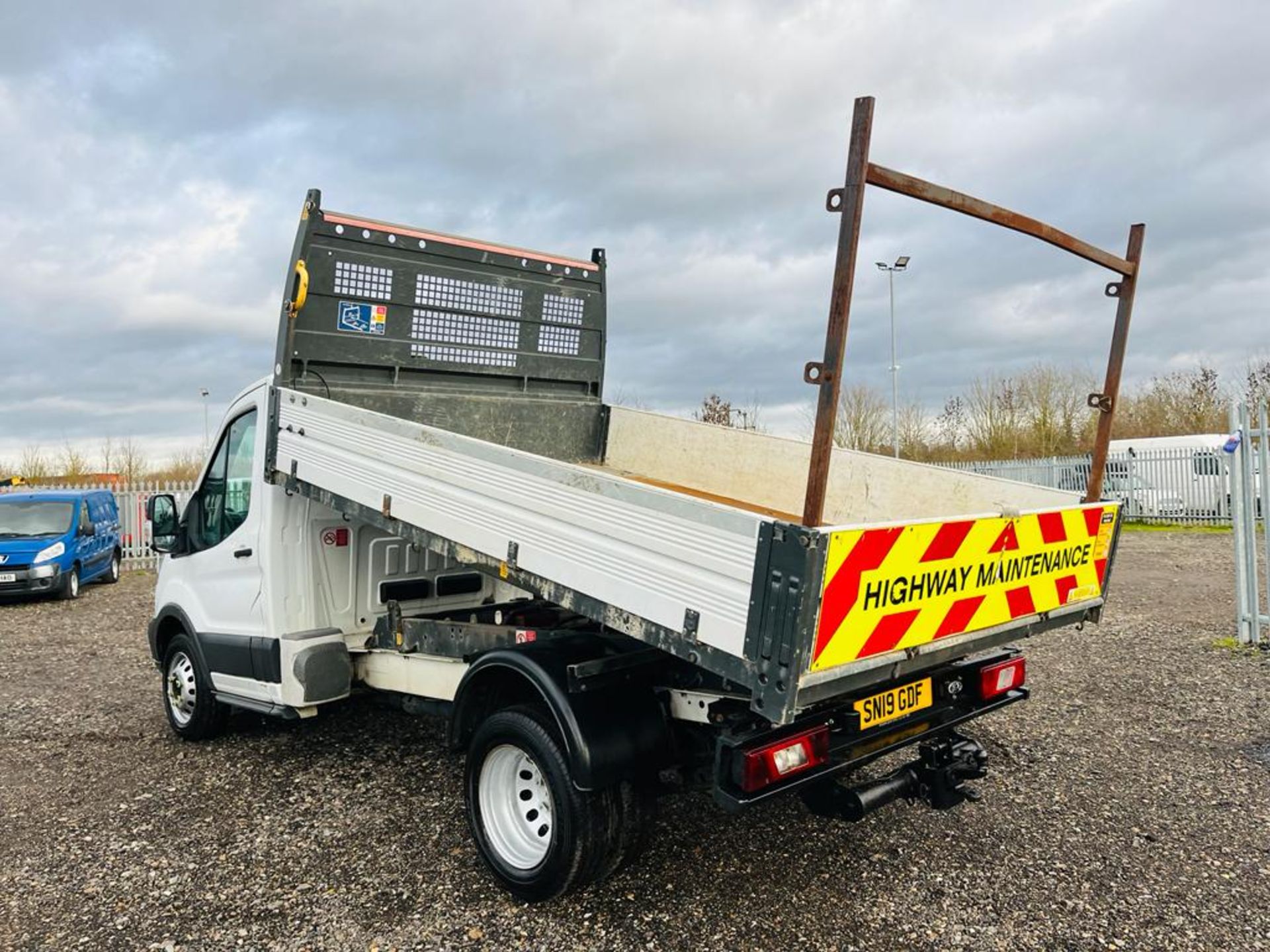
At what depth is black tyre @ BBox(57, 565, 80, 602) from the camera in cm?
1238

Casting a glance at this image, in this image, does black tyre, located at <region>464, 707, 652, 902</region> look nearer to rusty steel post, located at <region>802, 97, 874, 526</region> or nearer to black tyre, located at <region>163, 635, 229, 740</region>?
rusty steel post, located at <region>802, 97, 874, 526</region>

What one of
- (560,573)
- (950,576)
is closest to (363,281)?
(560,573)

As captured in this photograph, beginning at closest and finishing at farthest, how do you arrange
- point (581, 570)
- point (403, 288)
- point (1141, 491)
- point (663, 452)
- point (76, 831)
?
point (581, 570)
point (76, 831)
point (403, 288)
point (663, 452)
point (1141, 491)

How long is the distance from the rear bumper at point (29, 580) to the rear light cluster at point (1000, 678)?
12.8 metres

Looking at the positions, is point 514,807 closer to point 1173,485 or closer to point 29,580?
point 29,580

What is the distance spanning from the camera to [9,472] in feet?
91.9

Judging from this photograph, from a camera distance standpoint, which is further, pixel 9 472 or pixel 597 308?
pixel 9 472

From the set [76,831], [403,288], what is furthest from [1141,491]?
[76,831]

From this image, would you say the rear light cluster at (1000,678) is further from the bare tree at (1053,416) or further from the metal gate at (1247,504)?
the bare tree at (1053,416)

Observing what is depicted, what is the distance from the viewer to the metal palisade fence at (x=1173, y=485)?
66.6 ft

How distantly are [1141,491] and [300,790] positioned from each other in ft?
72.9

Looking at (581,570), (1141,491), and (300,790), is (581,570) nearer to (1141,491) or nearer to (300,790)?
(300,790)

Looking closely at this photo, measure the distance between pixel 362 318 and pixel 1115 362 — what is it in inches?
148

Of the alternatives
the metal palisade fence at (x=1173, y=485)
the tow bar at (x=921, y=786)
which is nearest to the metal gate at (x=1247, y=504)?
the tow bar at (x=921, y=786)
